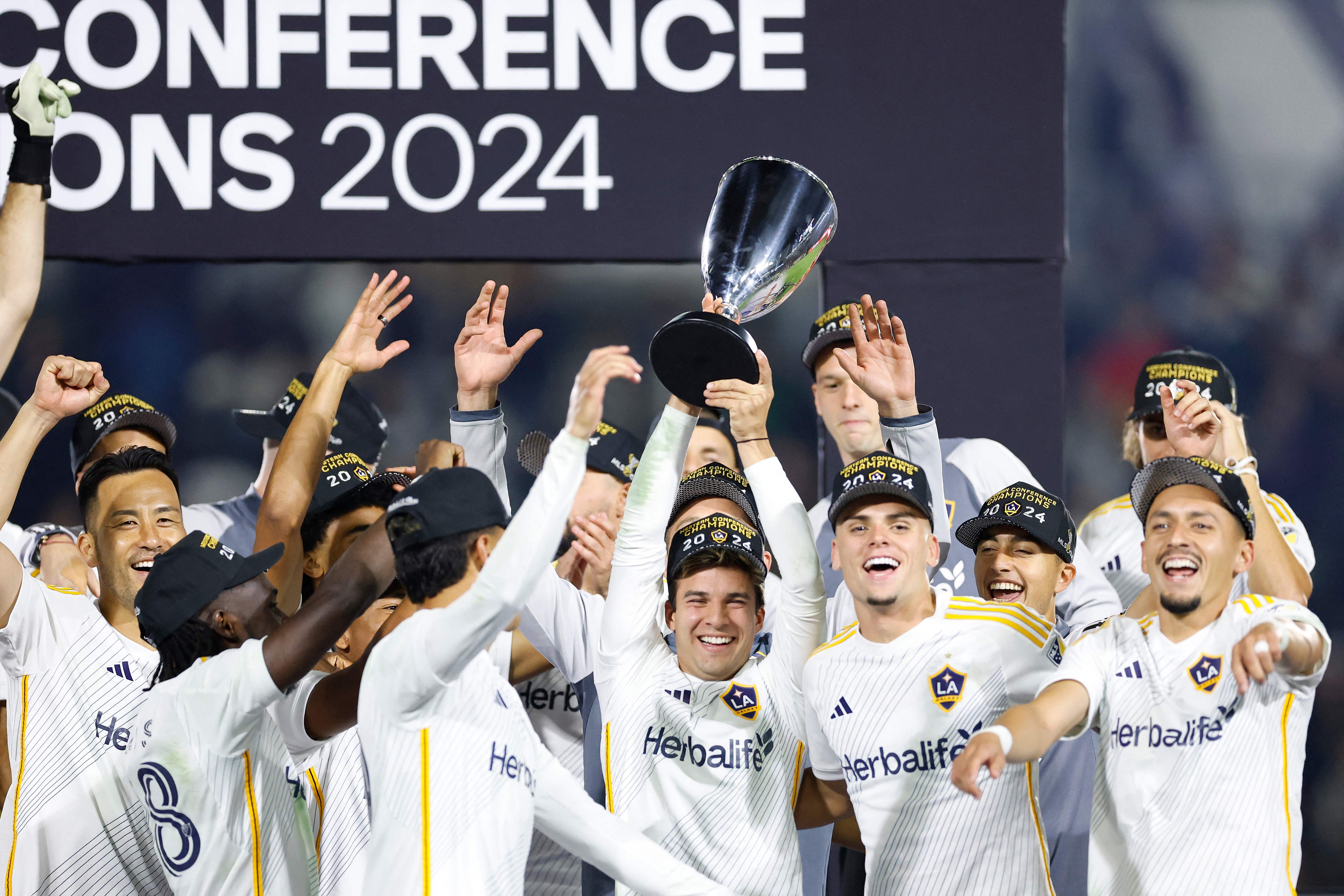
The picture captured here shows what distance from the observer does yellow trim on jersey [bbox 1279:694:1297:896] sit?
319 centimetres

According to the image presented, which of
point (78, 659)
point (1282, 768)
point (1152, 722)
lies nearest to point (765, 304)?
point (1152, 722)

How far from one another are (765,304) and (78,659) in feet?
6.45

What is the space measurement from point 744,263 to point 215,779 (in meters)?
1.79

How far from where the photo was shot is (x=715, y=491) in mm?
3973

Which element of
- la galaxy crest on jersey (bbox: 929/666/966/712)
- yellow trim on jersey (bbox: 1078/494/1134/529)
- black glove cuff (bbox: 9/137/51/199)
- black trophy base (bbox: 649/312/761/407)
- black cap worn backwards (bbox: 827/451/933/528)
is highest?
black glove cuff (bbox: 9/137/51/199)

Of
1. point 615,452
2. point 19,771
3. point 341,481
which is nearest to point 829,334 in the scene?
point 615,452

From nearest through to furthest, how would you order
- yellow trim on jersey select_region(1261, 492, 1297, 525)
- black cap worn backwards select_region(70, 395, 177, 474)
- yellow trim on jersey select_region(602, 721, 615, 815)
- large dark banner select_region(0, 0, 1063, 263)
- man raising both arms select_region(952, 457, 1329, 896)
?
man raising both arms select_region(952, 457, 1329, 896)
yellow trim on jersey select_region(602, 721, 615, 815)
yellow trim on jersey select_region(1261, 492, 1297, 525)
black cap worn backwards select_region(70, 395, 177, 474)
large dark banner select_region(0, 0, 1063, 263)

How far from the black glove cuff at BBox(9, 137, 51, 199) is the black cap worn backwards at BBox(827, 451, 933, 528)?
216 cm

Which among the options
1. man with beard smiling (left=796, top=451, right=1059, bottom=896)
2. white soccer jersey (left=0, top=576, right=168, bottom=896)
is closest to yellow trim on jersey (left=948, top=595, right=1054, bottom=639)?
man with beard smiling (left=796, top=451, right=1059, bottom=896)

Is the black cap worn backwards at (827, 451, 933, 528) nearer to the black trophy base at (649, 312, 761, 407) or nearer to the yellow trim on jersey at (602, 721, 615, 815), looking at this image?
the black trophy base at (649, 312, 761, 407)

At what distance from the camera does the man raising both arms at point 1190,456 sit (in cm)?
351

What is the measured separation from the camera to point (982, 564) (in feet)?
13.1

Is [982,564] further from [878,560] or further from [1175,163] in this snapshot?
[1175,163]

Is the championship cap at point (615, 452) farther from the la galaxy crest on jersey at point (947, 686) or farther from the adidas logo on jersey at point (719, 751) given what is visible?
the la galaxy crest on jersey at point (947, 686)
